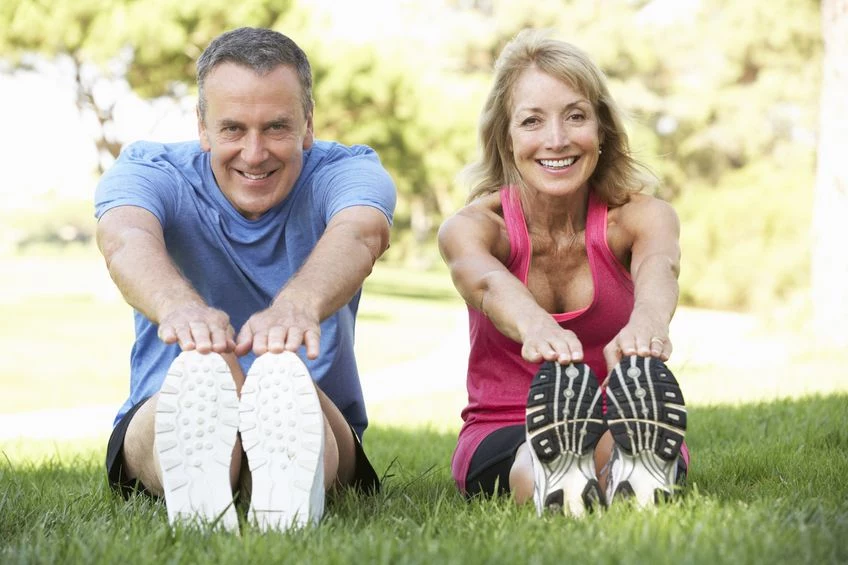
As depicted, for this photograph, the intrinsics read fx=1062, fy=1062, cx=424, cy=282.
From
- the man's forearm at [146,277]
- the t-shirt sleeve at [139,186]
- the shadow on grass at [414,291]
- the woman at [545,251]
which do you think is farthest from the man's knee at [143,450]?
the shadow on grass at [414,291]

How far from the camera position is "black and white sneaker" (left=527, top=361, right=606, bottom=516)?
282 cm

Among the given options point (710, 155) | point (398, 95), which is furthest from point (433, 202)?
point (398, 95)

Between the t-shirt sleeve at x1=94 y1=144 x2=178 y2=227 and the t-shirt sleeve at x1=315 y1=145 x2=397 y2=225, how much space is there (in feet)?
1.67

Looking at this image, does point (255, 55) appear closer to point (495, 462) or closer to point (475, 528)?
point (495, 462)

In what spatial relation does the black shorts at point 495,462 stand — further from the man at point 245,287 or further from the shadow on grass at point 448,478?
the man at point 245,287

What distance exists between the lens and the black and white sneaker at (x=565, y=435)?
2816mm

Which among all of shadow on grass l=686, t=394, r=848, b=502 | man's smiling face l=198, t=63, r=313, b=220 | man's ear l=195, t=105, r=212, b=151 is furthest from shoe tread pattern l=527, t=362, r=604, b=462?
man's ear l=195, t=105, r=212, b=151

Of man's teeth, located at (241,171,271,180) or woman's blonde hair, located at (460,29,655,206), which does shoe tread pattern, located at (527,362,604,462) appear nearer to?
woman's blonde hair, located at (460,29,655,206)

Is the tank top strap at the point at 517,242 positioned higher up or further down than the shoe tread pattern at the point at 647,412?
higher up

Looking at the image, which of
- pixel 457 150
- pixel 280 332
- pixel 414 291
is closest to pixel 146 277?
pixel 280 332

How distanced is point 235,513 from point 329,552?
0.42 m

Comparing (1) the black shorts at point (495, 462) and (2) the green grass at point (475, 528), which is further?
(1) the black shorts at point (495, 462)

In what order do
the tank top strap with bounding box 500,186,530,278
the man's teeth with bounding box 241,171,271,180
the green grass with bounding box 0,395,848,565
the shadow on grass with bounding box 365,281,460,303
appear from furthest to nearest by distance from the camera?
the shadow on grass with bounding box 365,281,460,303 < the tank top strap with bounding box 500,186,530,278 < the man's teeth with bounding box 241,171,271,180 < the green grass with bounding box 0,395,848,565

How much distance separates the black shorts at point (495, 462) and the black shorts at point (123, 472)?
33 centimetres
